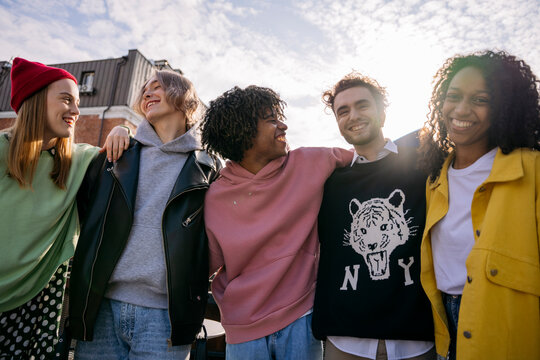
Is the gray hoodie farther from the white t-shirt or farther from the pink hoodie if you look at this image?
the white t-shirt

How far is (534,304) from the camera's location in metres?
1.40

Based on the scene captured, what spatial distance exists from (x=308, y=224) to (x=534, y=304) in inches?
46.1

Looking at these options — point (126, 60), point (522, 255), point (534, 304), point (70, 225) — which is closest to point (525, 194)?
point (522, 255)

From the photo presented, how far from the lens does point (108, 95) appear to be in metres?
14.8

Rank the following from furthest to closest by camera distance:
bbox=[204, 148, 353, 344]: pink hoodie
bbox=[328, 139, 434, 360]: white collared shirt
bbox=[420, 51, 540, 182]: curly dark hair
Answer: bbox=[204, 148, 353, 344]: pink hoodie
bbox=[328, 139, 434, 360]: white collared shirt
bbox=[420, 51, 540, 182]: curly dark hair

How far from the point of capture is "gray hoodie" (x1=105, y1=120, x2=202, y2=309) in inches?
74.6

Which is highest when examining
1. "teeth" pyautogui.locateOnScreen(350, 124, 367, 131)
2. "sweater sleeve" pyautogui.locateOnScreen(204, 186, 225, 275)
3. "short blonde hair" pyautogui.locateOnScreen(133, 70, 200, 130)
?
"short blonde hair" pyautogui.locateOnScreen(133, 70, 200, 130)

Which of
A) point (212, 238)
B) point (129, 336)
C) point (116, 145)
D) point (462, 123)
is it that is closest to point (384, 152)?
point (462, 123)

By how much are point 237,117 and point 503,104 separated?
1.64m

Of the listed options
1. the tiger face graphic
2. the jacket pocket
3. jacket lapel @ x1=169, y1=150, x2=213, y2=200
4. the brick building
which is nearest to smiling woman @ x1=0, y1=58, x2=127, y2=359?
jacket lapel @ x1=169, y1=150, x2=213, y2=200

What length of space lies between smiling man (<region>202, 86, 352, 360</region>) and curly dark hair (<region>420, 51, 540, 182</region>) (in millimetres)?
601

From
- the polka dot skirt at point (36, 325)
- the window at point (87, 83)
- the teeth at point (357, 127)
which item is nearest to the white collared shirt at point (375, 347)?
the teeth at point (357, 127)

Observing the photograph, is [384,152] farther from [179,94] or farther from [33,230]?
[33,230]

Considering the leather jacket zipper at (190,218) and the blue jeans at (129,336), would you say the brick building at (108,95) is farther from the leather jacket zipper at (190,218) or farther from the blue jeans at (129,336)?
the blue jeans at (129,336)
